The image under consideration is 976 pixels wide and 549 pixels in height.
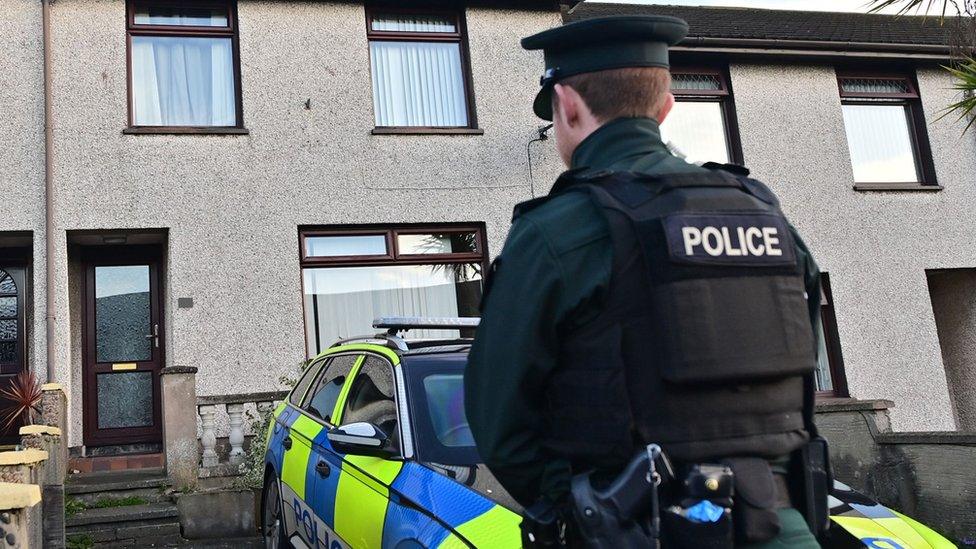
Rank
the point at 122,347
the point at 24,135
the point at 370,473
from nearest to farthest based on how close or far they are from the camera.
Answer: the point at 370,473
the point at 24,135
the point at 122,347

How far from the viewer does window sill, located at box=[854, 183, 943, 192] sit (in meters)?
12.0

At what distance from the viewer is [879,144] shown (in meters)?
12.6

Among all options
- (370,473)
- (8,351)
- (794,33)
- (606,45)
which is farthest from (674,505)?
(794,33)

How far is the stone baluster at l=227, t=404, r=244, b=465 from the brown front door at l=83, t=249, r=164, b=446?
202 centimetres

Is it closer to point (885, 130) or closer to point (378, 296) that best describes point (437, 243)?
point (378, 296)

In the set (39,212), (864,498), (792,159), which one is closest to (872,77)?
(792,159)

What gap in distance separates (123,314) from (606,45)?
31.0 feet

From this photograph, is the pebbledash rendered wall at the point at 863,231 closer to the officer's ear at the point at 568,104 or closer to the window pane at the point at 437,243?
the window pane at the point at 437,243

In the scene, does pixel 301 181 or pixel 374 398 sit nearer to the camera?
pixel 374 398

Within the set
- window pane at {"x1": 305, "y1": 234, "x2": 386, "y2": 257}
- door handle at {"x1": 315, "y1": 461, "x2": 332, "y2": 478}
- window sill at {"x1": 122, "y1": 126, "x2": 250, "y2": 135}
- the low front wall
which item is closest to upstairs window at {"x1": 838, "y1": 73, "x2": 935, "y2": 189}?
the low front wall

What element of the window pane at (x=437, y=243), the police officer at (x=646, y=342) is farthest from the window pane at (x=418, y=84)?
the police officer at (x=646, y=342)

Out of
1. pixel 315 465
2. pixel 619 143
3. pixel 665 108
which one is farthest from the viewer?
pixel 315 465

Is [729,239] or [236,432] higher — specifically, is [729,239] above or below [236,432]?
above

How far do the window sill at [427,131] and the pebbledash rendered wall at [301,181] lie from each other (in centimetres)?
9
